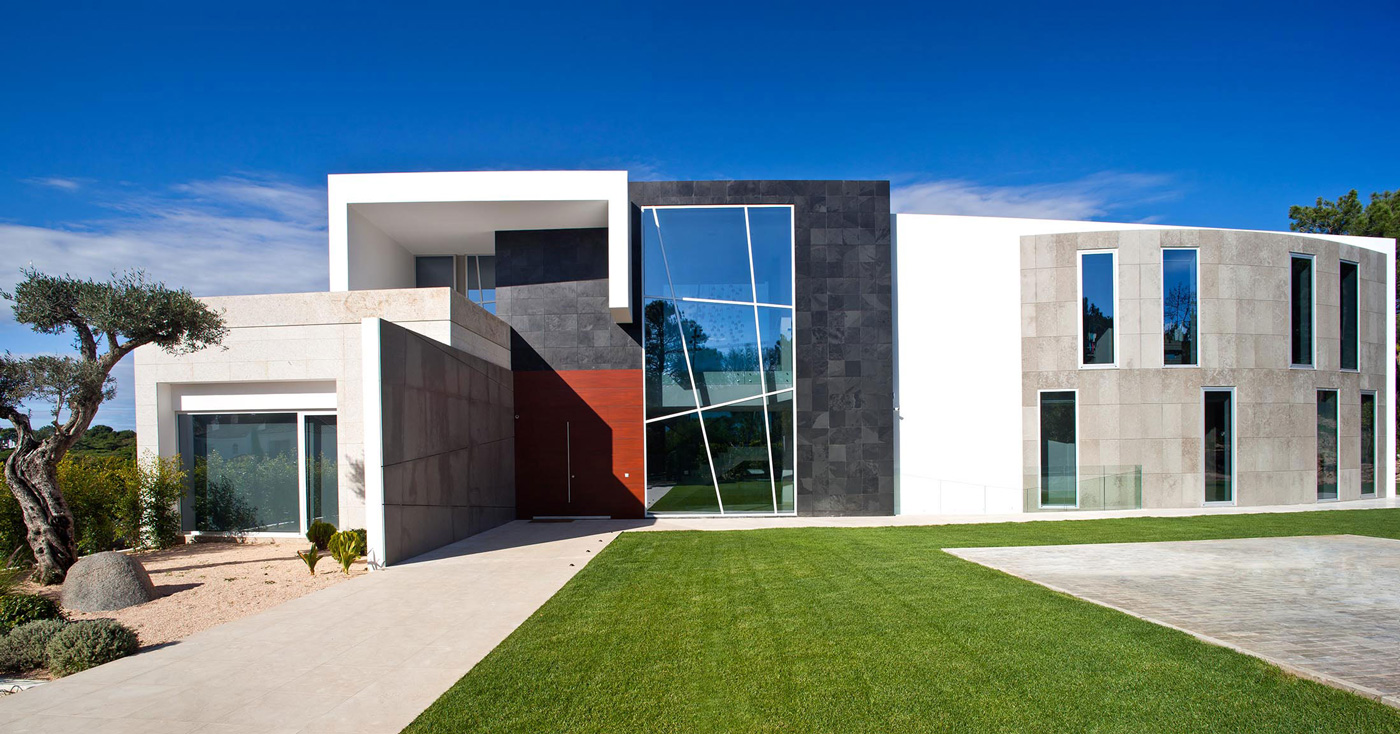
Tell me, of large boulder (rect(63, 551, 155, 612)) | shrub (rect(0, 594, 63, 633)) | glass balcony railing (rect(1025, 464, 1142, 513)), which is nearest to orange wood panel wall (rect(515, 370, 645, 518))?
large boulder (rect(63, 551, 155, 612))

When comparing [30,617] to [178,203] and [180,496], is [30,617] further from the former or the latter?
[178,203]

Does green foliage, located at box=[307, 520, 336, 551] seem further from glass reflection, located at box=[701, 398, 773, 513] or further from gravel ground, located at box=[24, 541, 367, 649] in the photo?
glass reflection, located at box=[701, 398, 773, 513]

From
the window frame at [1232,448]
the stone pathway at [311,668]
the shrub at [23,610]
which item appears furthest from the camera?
the window frame at [1232,448]

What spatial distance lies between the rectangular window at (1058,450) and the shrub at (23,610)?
18160 millimetres

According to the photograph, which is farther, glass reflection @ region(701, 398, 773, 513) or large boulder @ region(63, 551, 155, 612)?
glass reflection @ region(701, 398, 773, 513)

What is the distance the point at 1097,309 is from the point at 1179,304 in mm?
2086

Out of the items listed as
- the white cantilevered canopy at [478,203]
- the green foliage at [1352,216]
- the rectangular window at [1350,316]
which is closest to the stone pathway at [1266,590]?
the rectangular window at [1350,316]

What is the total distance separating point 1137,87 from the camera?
15.7 meters

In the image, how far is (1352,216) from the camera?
27625 millimetres

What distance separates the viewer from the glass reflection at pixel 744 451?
16875 millimetres

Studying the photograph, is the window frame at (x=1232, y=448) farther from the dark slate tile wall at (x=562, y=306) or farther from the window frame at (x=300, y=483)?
the window frame at (x=300, y=483)

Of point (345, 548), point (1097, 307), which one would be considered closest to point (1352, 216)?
point (1097, 307)

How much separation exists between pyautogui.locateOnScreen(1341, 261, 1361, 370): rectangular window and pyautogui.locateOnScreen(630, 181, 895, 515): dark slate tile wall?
12.6m

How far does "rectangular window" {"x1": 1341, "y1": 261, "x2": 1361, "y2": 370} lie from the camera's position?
18109mm
